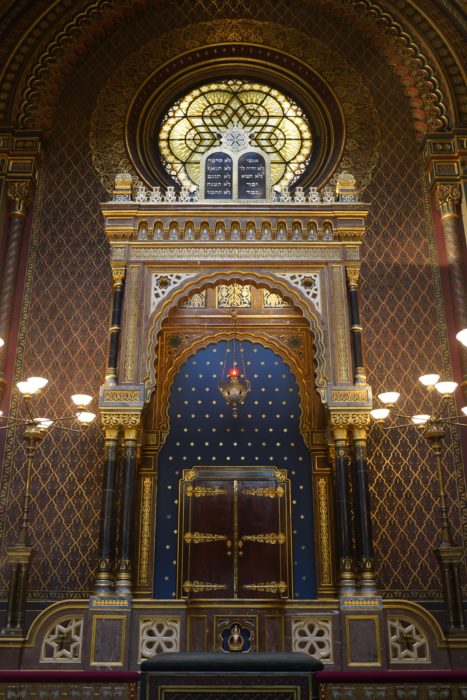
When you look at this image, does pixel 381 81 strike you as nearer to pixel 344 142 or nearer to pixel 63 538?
pixel 344 142

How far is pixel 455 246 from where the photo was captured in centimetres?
1211

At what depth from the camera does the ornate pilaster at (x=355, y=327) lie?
992 cm

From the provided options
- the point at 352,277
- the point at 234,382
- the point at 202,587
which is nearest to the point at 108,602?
the point at 202,587

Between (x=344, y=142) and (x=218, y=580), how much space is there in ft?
25.9

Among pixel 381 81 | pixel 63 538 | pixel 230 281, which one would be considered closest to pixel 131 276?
pixel 230 281

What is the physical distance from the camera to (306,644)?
346 inches

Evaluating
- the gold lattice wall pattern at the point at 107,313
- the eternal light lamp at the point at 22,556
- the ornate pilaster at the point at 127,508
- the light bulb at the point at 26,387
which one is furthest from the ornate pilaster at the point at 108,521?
the light bulb at the point at 26,387

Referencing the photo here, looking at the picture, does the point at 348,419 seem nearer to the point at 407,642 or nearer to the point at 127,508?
the point at 407,642

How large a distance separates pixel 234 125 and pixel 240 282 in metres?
4.37

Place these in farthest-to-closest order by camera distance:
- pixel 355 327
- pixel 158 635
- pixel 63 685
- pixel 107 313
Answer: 1. pixel 107 313
2. pixel 355 327
3. pixel 158 635
4. pixel 63 685

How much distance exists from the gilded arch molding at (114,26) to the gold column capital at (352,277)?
4.62 m

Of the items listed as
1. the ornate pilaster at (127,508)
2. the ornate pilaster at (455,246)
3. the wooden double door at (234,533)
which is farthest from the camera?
the ornate pilaster at (455,246)

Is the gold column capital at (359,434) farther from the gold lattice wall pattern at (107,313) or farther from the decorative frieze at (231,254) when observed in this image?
the decorative frieze at (231,254)

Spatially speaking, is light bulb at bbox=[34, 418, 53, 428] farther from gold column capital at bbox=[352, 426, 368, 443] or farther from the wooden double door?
gold column capital at bbox=[352, 426, 368, 443]
